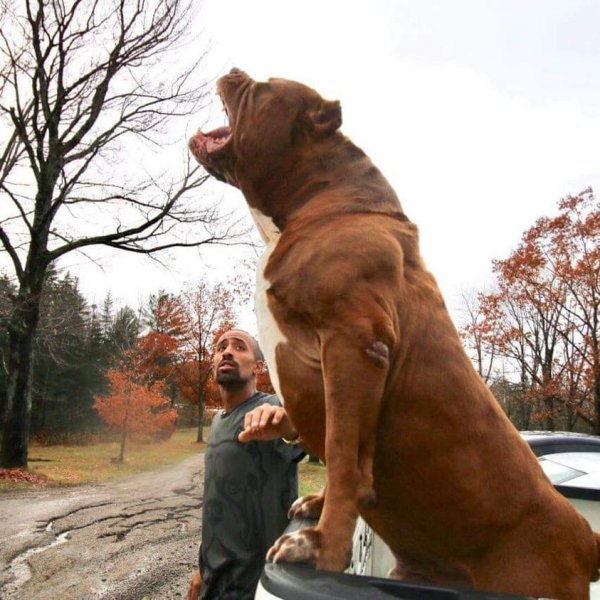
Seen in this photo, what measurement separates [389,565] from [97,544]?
6356 millimetres

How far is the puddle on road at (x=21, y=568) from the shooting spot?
587 centimetres

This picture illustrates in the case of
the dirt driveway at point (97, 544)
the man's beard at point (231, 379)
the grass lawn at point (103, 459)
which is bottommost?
the grass lawn at point (103, 459)

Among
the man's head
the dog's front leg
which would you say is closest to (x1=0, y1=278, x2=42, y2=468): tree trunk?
the man's head

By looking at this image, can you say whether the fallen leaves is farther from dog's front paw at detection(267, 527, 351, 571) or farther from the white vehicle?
dog's front paw at detection(267, 527, 351, 571)

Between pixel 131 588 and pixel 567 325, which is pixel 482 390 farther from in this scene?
pixel 567 325

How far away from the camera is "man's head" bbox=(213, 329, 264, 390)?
3.21 metres

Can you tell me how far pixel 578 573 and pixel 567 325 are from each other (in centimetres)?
2183

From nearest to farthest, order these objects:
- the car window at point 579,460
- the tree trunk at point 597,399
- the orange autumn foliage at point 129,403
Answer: the car window at point 579,460 → the tree trunk at point 597,399 → the orange autumn foliage at point 129,403

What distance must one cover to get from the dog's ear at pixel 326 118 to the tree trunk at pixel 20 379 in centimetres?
1399

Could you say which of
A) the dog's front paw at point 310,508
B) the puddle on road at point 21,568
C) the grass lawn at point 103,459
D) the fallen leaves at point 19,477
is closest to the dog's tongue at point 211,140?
the dog's front paw at point 310,508

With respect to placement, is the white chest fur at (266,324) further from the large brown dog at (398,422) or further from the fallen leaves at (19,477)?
the fallen leaves at (19,477)

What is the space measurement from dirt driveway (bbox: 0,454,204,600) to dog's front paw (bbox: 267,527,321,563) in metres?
5.41

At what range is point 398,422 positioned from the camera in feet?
3.79

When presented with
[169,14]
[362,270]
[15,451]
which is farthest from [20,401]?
[362,270]
